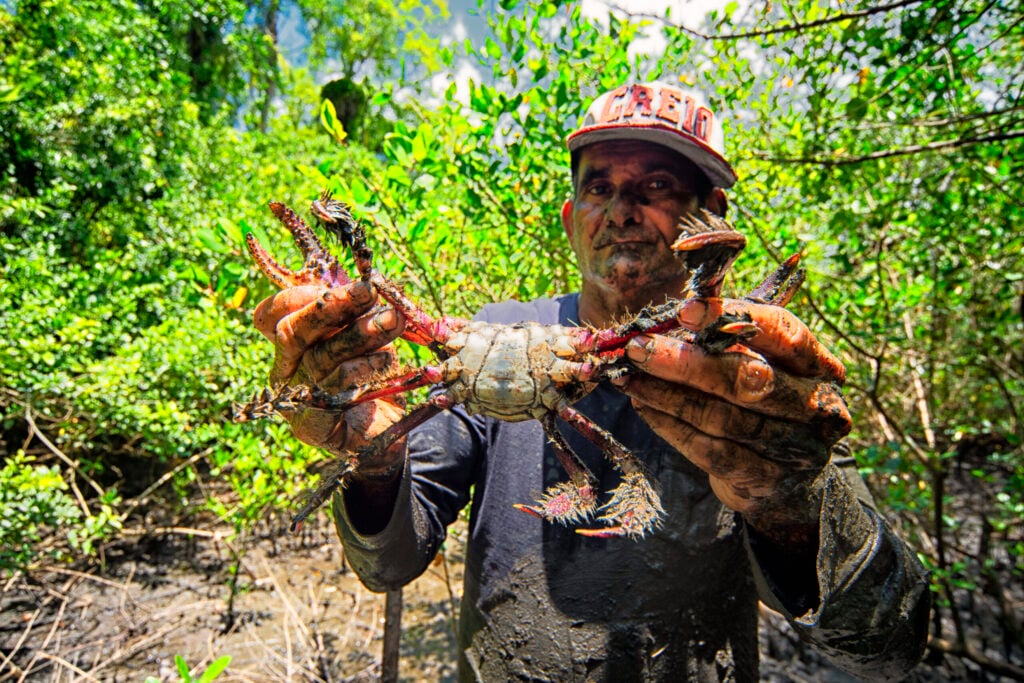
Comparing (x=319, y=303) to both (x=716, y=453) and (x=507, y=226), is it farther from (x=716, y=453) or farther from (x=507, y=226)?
(x=507, y=226)

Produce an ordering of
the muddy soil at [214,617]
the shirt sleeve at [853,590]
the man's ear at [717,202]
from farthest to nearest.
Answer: the muddy soil at [214,617] → the man's ear at [717,202] → the shirt sleeve at [853,590]

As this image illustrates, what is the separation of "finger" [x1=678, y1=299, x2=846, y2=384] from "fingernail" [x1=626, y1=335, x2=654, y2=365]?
11 cm

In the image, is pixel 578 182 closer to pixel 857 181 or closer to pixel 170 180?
pixel 857 181

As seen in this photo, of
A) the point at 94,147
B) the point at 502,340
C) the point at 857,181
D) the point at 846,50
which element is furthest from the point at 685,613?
the point at 94,147

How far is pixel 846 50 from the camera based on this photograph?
3.24 m

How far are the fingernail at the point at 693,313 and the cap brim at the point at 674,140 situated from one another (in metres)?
1.19

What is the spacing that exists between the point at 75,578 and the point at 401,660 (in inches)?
145

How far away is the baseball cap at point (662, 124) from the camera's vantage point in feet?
7.82

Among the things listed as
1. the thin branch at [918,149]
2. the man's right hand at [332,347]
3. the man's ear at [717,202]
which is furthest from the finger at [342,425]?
the thin branch at [918,149]

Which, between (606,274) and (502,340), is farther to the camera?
(606,274)

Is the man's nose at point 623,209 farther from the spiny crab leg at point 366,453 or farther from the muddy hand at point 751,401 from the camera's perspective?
the spiny crab leg at point 366,453

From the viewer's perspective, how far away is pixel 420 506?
2393 mm

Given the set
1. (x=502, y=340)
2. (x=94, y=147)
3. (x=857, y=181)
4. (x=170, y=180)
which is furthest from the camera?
(x=170, y=180)

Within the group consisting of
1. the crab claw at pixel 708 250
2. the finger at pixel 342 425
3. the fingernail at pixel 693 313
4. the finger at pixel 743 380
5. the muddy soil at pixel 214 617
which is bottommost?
the muddy soil at pixel 214 617
